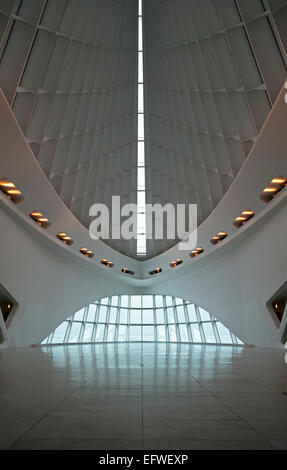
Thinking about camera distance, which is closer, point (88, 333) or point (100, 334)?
point (88, 333)

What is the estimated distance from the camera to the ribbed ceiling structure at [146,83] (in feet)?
51.9

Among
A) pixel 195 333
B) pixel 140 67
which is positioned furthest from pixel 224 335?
pixel 140 67

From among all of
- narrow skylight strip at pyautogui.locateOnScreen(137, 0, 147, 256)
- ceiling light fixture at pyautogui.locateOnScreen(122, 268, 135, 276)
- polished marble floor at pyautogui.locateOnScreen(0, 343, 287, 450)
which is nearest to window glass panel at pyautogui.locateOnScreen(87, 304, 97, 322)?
ceiling light fixture at pyautogui.locateOnScreen(122, 268, 135, 276)

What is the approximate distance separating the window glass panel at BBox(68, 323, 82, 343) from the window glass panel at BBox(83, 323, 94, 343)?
1647 mm

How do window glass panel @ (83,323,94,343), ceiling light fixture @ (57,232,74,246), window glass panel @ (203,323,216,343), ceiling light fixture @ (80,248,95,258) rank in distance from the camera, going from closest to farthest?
1. ceiling light fixture @ (57,232,74,246)
2. ceiling light fixture @ (80,248,95,258)
3. window glass panel @ (203,323,216,343)
4. window glass panel @ (83,323,94,343)

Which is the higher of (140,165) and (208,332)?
(140,165)

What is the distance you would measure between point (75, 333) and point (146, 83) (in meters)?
29.8

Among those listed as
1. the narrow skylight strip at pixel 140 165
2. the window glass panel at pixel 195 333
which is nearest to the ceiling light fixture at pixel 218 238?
the narrow skylight strip at pixel 140 165

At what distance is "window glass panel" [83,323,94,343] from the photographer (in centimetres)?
4609

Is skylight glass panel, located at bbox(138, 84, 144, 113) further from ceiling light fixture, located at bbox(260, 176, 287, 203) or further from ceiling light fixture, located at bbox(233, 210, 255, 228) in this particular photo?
ceiling light fixture, located at bbox(260, 176, 287, 203)

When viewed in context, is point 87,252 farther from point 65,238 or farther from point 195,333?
point 195,333

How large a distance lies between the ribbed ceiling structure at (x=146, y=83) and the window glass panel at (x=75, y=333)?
52.7 ft

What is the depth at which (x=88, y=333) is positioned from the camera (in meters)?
46.9
